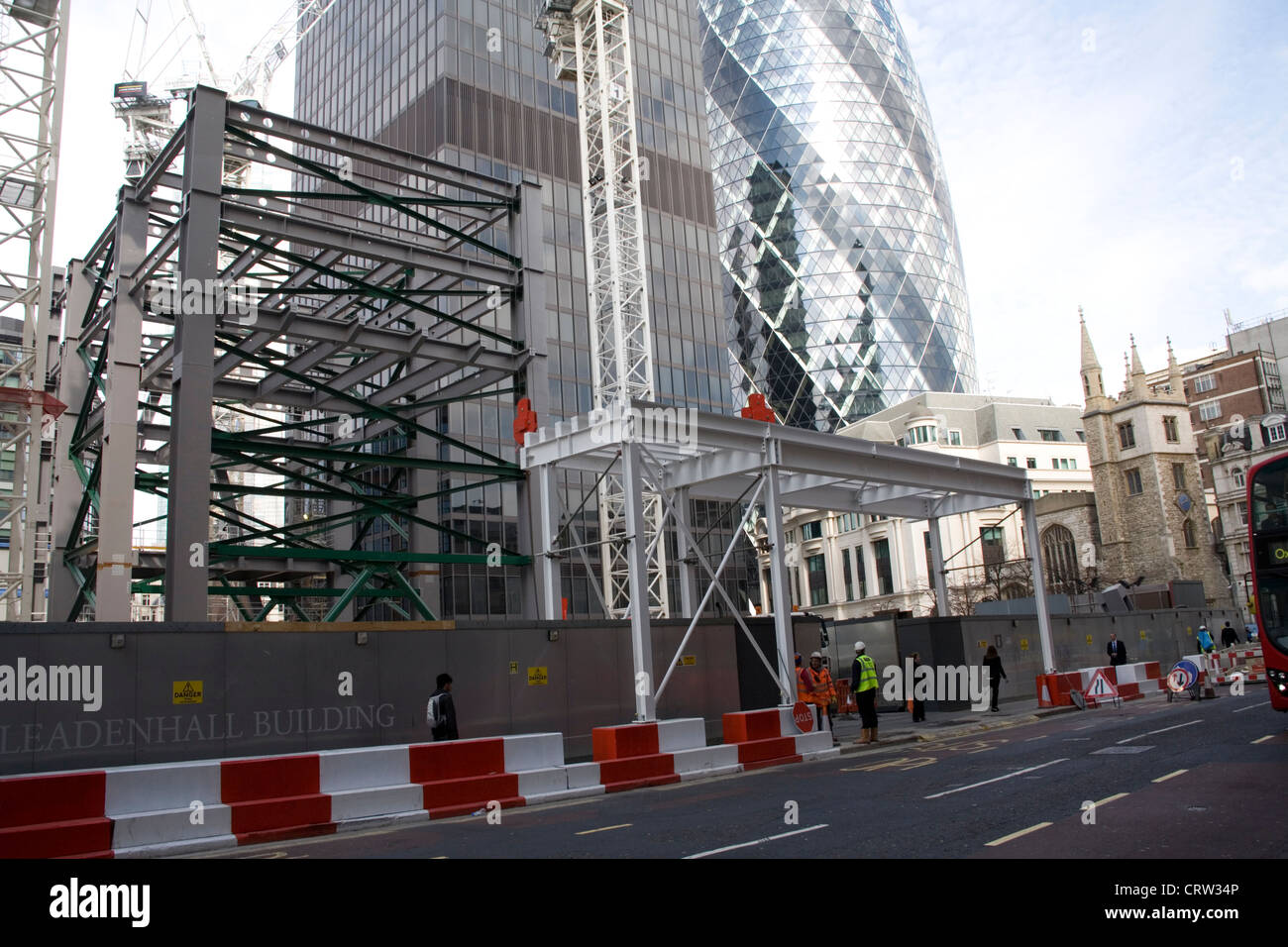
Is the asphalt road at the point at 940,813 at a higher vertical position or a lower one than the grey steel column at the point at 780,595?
lower

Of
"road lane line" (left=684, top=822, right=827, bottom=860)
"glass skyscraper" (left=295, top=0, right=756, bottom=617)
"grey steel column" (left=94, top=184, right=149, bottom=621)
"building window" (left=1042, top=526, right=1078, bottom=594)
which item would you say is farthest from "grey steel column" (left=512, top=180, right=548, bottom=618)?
"building window" (left=1042, top=526, right=1078, bottom=594)

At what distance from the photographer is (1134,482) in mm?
85688

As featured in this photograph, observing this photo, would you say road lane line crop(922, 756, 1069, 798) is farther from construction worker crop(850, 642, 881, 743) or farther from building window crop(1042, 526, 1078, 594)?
building window crop(1042, 526, 1078, 594)

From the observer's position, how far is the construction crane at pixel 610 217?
5603 centimetres

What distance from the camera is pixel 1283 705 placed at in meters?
15.3

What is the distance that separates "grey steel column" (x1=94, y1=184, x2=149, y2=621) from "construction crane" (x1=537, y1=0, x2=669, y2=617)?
111ft

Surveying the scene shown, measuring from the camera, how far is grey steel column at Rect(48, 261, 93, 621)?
25.0 metres

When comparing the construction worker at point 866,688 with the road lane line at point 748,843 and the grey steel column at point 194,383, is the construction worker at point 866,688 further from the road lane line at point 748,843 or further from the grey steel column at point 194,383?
the grey steel column at point 194,383

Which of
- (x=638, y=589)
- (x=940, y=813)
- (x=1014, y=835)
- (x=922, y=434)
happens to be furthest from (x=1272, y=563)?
(x=922, y=434)

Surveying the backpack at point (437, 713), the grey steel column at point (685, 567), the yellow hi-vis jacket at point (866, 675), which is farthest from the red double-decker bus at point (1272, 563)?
the backpack at point (437, 713)

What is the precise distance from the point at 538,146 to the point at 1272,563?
5489 centimetres
